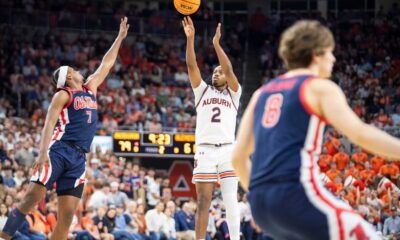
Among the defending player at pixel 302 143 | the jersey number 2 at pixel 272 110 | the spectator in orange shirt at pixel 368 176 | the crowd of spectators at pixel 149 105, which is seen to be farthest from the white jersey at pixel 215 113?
the spectator in orange shirt at pixel 368 176

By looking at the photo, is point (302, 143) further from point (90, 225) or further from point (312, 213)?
point (90, 225)

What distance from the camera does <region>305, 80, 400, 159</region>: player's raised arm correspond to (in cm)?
415

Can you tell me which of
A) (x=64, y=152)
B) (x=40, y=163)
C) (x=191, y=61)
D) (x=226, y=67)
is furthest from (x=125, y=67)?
(x=40, y=163)

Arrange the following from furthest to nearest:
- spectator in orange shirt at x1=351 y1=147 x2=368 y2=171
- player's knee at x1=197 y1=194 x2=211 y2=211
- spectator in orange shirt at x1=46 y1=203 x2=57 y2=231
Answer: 1. spectator in orange shirt at x1=351 y1=147 x2=368 y2=171
2. spectator in orange shirt at x1=46 y1=203 x2=57 y2=231
3. player's knee at x1=197 y1=194 x2=211 y2=211

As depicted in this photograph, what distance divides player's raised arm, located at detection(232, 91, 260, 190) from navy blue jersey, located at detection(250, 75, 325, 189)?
222mm

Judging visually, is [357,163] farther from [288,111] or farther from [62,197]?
[288,111]

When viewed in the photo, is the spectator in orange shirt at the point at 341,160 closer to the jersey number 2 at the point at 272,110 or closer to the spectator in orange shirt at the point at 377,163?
the spectator in orange shirt at the point at 377,163

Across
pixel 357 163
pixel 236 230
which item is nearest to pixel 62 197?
pixel 236 230

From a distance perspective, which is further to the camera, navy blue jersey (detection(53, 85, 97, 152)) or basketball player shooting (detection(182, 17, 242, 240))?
basketball player shooting (detection(182, 17, 242, 240))

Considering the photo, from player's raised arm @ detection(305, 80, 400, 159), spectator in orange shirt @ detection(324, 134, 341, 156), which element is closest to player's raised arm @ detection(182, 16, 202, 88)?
player's raised arm @ detection(305, 80, 400, 159)

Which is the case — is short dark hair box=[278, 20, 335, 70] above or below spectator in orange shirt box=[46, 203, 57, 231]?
above

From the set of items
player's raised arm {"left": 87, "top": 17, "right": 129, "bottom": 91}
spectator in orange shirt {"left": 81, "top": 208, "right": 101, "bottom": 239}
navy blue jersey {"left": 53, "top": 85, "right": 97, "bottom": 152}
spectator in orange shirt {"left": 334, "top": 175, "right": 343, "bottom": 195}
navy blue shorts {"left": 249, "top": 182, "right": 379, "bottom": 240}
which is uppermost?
player's raised arm {"left": 87, "top": 17, "right": 129, "bottom": 91}

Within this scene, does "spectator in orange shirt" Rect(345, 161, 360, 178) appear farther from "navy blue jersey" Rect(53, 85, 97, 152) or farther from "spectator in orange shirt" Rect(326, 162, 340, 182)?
"navy blue jersey" Rect(53, 85, 97, 152)

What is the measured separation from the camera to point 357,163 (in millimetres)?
19938
